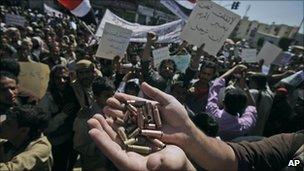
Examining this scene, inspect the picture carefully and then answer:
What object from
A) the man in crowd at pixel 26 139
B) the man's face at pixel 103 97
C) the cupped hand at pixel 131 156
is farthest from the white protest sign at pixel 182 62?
the cupped hand at pixel 131 156

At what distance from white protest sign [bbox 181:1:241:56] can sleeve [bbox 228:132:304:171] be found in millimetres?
3569

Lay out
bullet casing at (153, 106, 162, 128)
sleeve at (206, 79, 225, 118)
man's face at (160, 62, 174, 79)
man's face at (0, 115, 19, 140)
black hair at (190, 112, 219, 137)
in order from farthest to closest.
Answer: man's face at (160, 62, 174, 79) → sleeve at (206, 79, 225, 118) → black hair at (190, 112, 219, 137) → man's face at (0, 115, 19, 140) → bullet casing at (153, 106, 162, 128)

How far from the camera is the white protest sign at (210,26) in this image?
6.03 meters

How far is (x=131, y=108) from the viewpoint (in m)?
2.25

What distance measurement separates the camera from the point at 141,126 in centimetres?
222

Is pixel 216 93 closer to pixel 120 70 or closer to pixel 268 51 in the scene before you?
pixel 120 70

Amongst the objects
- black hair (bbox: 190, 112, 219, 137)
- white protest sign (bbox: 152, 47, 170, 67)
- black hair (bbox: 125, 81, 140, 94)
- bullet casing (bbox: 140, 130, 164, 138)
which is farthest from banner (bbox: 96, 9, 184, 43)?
bullet casing (bbox: 140, 130, 164, 138)

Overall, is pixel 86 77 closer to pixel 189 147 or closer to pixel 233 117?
pixel 233 117

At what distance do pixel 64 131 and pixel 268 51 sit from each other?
6199 mm

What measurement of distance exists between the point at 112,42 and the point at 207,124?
3388 millimetres

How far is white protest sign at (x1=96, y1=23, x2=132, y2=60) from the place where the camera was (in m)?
6.65

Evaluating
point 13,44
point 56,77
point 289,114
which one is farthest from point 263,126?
point 13,44

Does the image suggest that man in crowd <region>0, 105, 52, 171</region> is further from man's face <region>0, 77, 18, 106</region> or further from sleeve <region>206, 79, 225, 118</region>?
sleeve <region>206, 79, 225, 118</region>

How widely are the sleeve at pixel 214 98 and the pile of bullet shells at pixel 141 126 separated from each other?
241 centimetres
